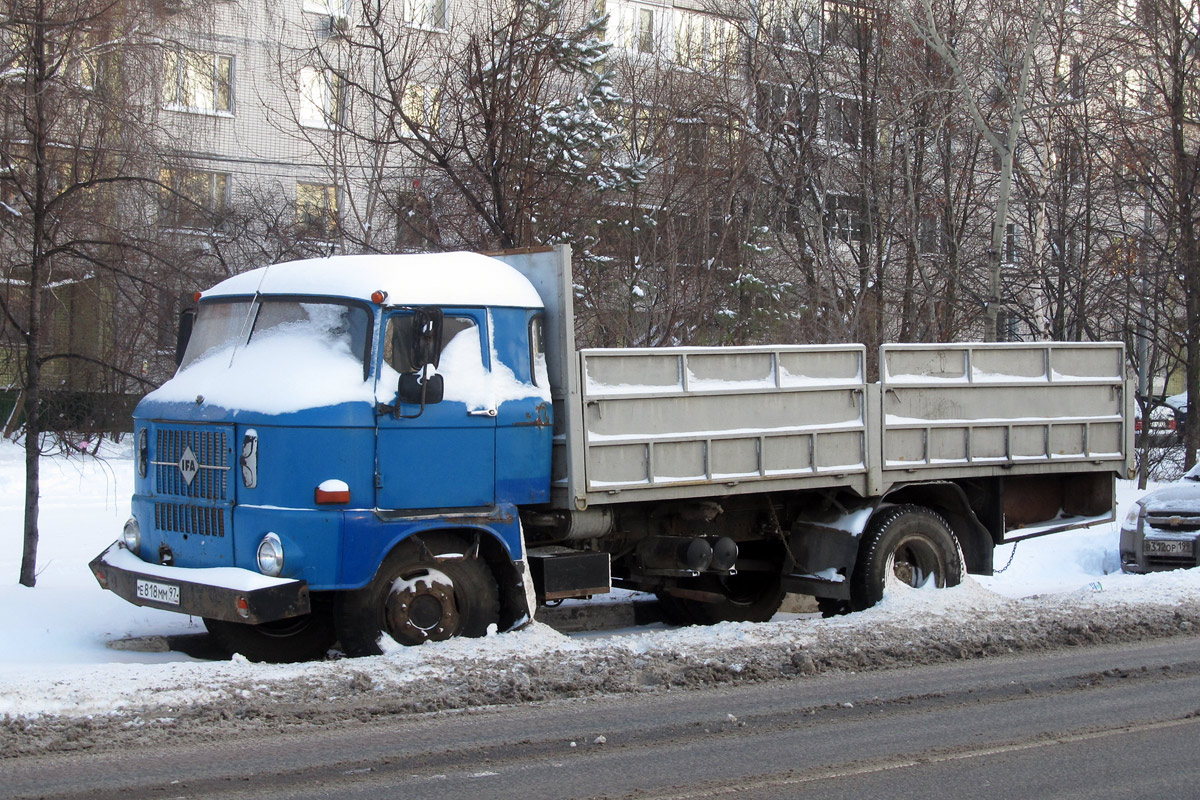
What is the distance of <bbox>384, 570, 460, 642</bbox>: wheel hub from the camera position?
7.81 meters

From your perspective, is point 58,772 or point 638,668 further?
point 638,668

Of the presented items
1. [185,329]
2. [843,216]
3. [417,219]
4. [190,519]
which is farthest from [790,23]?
[190,519]

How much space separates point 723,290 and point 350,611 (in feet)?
35.8

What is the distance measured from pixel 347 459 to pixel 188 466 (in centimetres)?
111

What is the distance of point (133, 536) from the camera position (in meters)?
8.43

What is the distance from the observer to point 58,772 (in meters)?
5.41

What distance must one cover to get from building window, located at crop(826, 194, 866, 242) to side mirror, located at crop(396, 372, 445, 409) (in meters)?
14.9

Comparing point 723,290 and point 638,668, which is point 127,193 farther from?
point 638,668

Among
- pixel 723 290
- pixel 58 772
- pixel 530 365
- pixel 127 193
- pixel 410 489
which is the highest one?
pixel 127 193

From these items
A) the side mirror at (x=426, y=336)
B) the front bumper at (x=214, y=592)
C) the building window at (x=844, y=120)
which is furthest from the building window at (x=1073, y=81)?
the front bumper at (x=214, y=592)

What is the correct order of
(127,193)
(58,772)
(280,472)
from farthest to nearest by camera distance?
(127,193) → (280,472) → (58,772)

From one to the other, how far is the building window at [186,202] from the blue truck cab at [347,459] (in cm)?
306

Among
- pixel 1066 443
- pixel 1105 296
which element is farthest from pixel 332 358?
pixel 1105 296

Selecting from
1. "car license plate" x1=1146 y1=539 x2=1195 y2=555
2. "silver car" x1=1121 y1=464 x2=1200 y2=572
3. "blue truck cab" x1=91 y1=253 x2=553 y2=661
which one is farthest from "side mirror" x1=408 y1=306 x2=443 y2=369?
"car license plate" x1=1146 y1=539 x2=1195 y2=555
